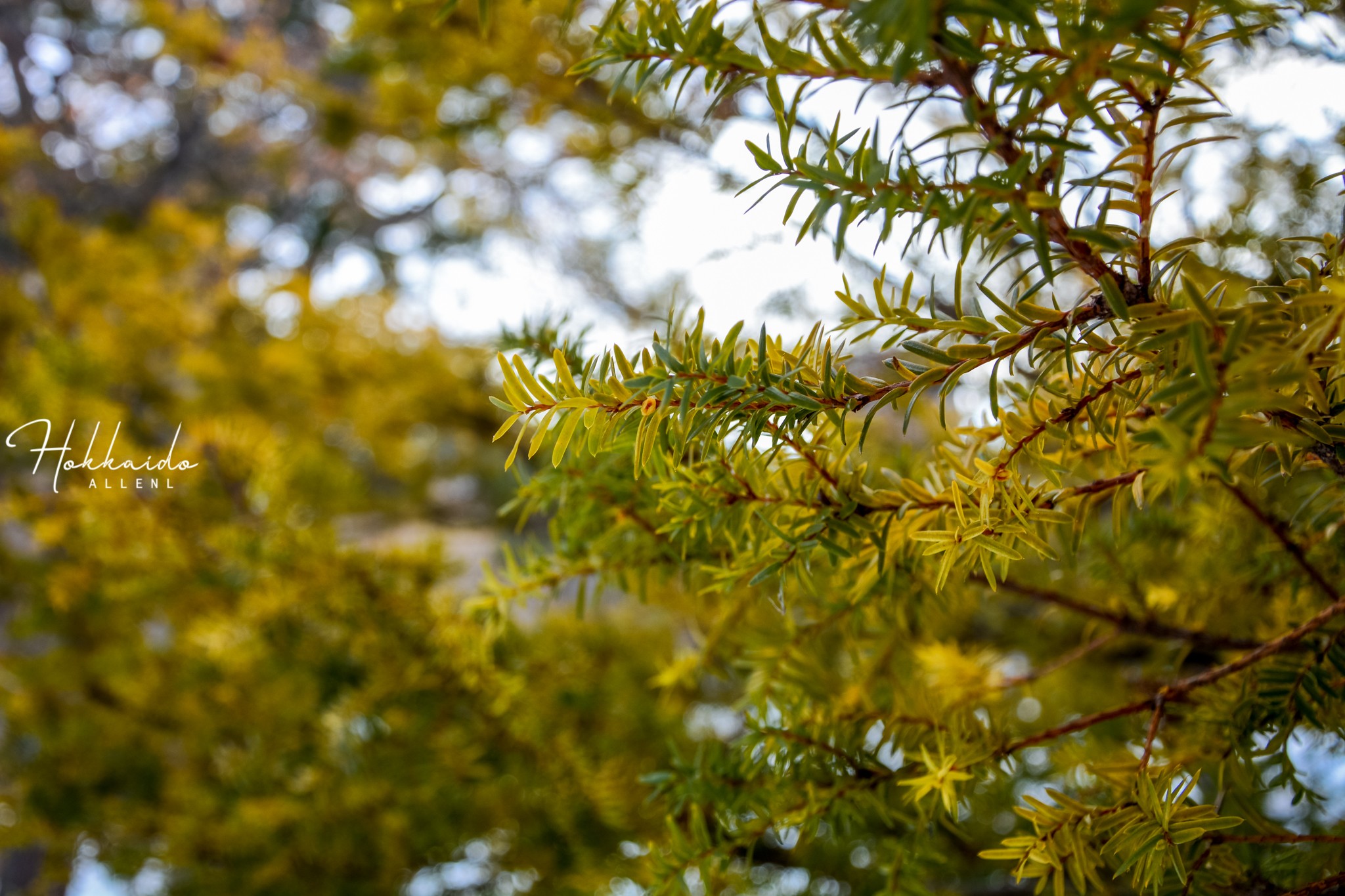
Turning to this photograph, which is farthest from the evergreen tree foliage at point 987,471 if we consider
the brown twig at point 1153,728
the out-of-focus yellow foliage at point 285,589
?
the out-of-focus yellow foliage at point 285,589

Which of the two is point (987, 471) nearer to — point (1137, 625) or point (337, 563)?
point (1137, 625)

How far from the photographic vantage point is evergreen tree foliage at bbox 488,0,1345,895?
0.87ft

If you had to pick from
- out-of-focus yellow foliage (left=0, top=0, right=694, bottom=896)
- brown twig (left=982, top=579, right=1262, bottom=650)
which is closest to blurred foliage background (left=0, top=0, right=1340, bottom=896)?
out-of-focus yellow foliage (left=0, top=0, right=694, bottom=896)

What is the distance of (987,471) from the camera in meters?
0.35

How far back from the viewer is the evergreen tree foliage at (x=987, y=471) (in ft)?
Answer: 0.87

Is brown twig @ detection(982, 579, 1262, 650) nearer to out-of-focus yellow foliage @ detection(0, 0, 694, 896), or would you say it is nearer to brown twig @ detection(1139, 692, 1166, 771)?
brown twig @ detection(1139, 692, 1166, 771)

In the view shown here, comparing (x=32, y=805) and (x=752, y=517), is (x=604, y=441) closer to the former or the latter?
(x=752, y=517)

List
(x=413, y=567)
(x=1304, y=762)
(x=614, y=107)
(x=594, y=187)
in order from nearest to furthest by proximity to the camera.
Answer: (x=1304, y=762) < (x=413, y=567) < (x=614, y=107) < (x=594, y=187)

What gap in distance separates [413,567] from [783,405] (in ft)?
1.99

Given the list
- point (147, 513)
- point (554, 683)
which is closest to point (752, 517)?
point (554, 683)

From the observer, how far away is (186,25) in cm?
141

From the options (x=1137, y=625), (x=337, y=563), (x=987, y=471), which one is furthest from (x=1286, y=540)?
(x=337, y=563)

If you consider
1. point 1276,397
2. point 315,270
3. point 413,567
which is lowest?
point 315,270

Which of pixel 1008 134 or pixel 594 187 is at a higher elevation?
pixel 1008 134
